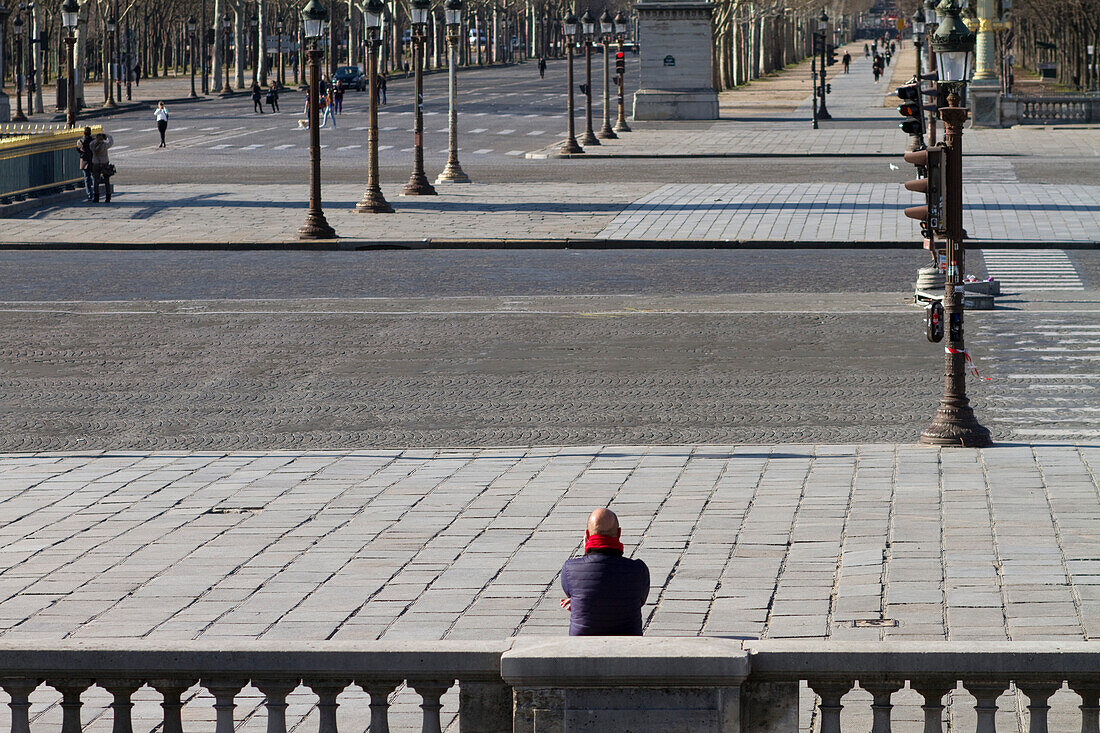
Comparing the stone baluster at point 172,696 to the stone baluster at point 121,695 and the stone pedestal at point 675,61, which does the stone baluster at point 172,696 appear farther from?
the stone pedestal at point 675,61

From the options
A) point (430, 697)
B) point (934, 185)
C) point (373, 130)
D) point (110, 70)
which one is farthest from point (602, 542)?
point (110, 70)

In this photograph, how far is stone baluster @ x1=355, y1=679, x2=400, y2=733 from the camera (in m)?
5.34

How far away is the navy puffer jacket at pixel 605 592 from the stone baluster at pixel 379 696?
1289mm

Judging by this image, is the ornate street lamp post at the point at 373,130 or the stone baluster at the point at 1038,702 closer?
the stone baluster at the point at 1038,702

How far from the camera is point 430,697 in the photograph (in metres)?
5.34

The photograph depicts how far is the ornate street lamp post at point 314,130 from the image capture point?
28062 mm

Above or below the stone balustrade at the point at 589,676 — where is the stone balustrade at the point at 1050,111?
above

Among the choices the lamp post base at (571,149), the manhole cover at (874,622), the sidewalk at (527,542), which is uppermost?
the lamp post base at (571,149)

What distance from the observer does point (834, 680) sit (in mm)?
5258

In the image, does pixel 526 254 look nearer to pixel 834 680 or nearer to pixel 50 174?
pixel 50 174

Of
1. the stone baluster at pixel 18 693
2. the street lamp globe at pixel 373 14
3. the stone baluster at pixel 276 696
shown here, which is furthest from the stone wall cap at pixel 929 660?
the street lamp globe at pixel 373 14

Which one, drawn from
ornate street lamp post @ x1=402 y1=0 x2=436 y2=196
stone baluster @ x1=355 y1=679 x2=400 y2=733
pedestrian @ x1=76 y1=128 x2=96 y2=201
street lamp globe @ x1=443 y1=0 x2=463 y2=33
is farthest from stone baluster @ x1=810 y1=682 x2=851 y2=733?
pedestrian @ x1=76 y1=128 x2=96 y2=201

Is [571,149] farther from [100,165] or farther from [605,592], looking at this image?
[605,592]

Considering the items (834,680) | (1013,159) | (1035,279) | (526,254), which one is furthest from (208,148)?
(834,680)
